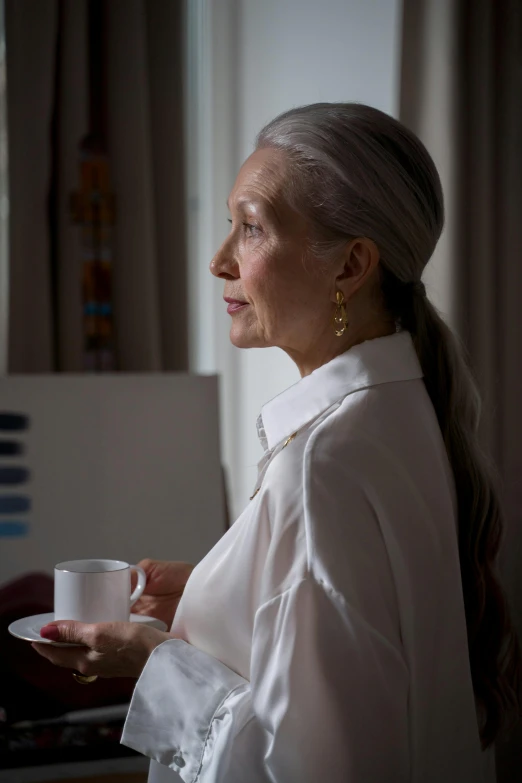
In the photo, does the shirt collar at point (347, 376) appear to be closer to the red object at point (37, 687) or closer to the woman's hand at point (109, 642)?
the woman's hand at point (109, 642)

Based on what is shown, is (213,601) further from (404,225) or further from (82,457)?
(82,457)

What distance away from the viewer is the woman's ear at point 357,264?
106 cm

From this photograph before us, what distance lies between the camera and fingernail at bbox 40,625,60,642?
1070 millimetres

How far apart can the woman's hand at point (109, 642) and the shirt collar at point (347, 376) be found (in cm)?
31

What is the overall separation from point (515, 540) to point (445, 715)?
2.41 feet

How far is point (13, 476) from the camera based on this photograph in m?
1.95

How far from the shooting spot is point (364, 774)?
89cm

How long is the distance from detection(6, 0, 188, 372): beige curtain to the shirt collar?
4.32 ft

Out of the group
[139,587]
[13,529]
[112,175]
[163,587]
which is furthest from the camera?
[112,175]

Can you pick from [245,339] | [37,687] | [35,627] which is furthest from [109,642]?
[37,687]

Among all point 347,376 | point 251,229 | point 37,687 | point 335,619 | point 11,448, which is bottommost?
point 37,687

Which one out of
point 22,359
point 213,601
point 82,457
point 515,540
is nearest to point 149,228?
point 22,359

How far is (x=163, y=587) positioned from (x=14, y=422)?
74 cm

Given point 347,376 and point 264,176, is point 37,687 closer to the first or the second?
point 347,376
